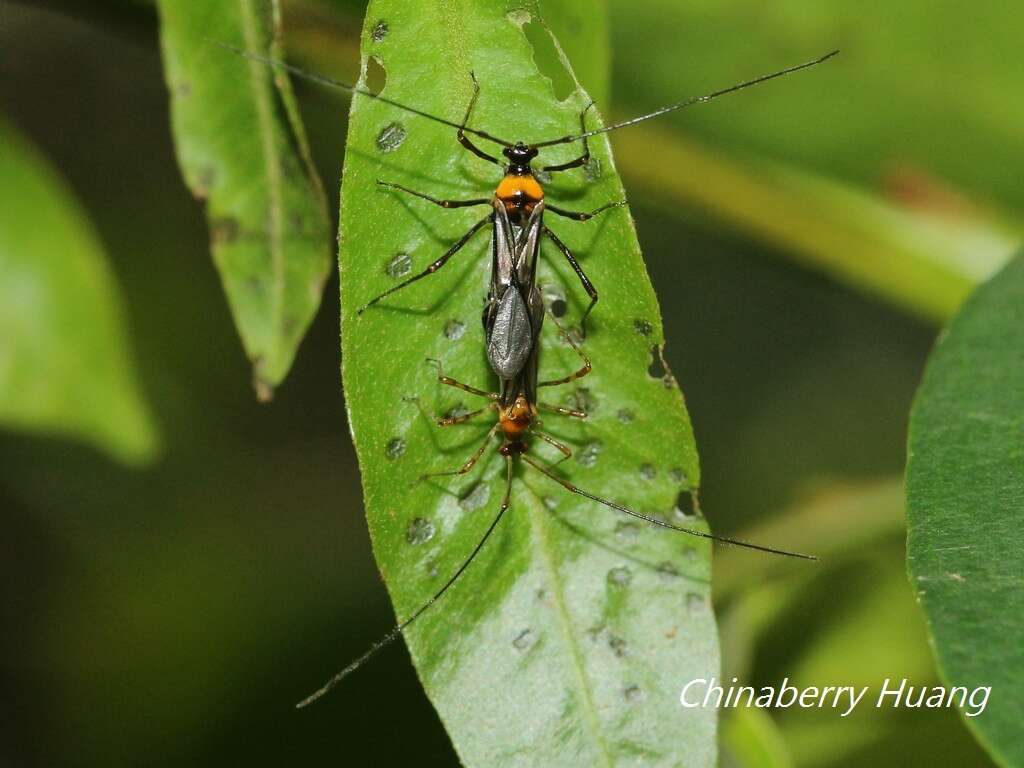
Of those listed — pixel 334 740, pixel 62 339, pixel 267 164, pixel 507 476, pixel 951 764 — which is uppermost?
pixel 267 164

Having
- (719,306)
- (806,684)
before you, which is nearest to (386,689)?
(806,684)

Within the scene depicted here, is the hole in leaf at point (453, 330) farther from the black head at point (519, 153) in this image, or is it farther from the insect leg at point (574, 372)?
the black head at point (519, 153)

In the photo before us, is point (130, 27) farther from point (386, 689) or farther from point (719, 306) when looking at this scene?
point (719, 306)

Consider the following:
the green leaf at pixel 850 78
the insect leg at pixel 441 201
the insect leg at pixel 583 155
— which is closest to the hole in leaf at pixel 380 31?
the insect leg at pixel 441 201

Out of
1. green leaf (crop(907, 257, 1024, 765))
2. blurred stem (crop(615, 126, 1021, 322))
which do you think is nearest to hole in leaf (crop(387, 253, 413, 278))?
green leaf (crop(907, 257, 1024, 765))

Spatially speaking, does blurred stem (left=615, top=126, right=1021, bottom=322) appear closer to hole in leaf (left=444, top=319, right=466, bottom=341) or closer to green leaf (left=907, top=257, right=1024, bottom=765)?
green leaf (left=907, top=257, right=1024, bottom=765)

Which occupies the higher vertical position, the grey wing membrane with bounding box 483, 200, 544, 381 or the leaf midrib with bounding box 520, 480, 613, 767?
the grey wing membrane with bounding box 483, 200, 544, 381
